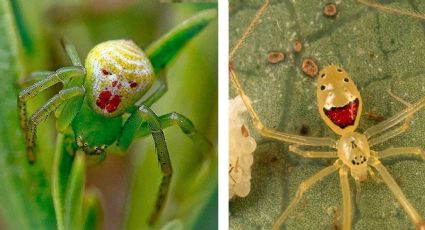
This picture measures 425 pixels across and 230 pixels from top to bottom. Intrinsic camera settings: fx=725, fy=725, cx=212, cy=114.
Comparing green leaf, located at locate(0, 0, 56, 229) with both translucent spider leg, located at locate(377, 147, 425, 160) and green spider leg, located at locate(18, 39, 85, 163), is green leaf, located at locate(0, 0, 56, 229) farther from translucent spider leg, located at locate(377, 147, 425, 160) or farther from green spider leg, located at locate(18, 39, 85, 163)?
translucent spider leg, located at locate(377, 147, 425, 160)

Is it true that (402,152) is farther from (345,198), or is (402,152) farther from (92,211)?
(92,211)

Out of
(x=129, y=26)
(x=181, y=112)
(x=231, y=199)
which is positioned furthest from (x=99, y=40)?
(x=231, y=199)

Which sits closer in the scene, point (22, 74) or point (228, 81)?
point (22, 74)

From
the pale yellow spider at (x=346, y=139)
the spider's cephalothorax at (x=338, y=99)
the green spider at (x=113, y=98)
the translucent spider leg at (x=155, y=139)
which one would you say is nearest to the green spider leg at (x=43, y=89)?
the green spider at (x=113, y=98)

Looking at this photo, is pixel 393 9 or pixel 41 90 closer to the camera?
pixel 41 90

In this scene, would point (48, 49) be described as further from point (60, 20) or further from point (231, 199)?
point (231, 199)

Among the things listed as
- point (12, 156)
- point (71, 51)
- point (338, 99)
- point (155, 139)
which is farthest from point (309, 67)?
point (12, 156)

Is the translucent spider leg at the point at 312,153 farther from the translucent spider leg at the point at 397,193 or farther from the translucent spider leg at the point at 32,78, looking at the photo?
the translucent spider leg at the point at 32,78
